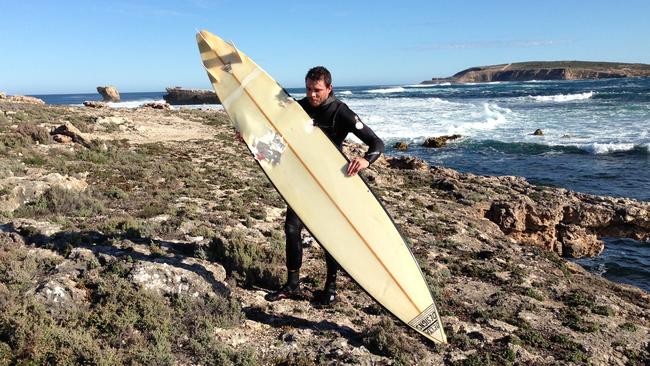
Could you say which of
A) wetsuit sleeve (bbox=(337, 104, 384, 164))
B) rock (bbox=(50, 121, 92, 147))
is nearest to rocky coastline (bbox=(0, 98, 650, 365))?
wetsuit sleeve (bbox=(337, 104, 384, 164))

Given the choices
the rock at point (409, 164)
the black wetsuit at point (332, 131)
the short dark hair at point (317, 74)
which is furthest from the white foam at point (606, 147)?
the short dark hair at point (317, 74)

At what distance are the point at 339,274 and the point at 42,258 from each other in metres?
4.53

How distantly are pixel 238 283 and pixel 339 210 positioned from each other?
2056 mm

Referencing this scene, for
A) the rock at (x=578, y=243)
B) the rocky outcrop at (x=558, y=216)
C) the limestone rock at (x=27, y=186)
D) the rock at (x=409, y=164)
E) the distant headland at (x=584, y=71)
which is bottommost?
the rock at (x=578, y=243)

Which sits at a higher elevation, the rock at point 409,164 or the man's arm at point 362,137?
the man's arm at point 362,137

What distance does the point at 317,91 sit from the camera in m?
4.97

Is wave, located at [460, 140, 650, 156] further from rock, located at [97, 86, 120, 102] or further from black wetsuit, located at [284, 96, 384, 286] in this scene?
rock, located at [97, 86, 120, 102]

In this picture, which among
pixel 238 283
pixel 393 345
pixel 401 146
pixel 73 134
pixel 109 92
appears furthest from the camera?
pixel 109 92

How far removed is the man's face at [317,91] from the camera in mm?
4918

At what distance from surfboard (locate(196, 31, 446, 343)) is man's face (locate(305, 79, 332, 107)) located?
0.43 metres

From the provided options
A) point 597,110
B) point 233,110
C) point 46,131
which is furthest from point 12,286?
point 597,110

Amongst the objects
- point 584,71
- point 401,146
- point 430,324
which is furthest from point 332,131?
point 584,71

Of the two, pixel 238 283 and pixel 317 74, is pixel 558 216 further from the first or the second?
Answer: pixel 317 74

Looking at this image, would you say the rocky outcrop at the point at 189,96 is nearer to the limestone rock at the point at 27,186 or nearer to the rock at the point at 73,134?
the rock at the point at 73,134
